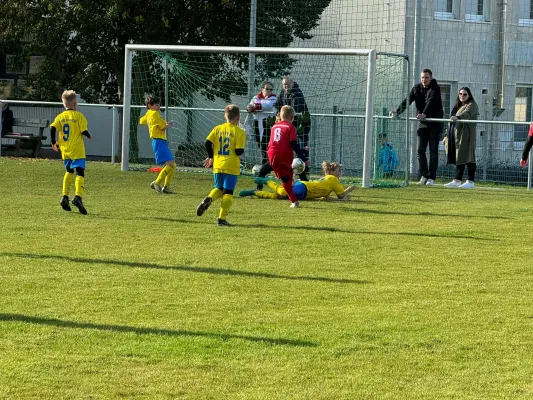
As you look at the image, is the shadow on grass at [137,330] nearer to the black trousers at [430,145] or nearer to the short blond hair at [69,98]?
the short blond hair at [69,98]

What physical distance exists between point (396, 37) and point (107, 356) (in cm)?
2207

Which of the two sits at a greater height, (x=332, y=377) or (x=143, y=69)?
(x=143, y=69)

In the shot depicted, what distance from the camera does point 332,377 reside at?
5672 millimetres

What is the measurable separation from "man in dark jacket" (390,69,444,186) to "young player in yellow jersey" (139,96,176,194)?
16.7ft

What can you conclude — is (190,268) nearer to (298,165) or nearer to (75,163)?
→ (75,163)

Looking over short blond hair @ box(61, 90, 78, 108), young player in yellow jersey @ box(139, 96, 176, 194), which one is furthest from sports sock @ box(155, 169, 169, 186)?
short blond hair @ box(61, 90, 78, 108)

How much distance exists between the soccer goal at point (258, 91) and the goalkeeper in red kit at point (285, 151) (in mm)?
Answer: 4313

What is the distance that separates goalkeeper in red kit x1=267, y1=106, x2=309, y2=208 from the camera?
14.9m

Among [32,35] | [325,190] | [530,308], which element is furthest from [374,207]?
[32,35]

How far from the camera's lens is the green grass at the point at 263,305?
561cm

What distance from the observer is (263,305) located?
25.0ft

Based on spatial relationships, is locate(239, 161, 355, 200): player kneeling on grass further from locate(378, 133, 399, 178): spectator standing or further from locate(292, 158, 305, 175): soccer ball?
locate(378, 133, 399, 178): spectator standing

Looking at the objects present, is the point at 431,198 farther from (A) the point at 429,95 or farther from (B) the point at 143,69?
(B) the point at 143,69

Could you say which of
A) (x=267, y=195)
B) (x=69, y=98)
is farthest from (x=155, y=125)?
(x=69, y=98)
